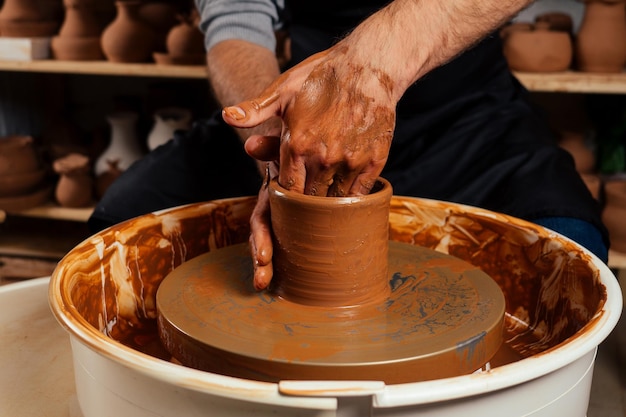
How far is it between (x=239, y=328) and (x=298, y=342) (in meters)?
0.08

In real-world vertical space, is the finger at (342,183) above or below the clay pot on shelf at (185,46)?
above

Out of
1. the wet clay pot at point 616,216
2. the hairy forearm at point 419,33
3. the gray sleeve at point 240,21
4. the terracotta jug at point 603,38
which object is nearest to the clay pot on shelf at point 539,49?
the terracotta jug at point 603,38

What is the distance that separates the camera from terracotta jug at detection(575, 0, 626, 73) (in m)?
2.12

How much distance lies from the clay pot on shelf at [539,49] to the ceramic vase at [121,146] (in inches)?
55.7

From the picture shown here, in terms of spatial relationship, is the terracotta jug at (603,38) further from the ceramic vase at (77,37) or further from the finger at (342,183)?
the ceramic vase at (77,37)

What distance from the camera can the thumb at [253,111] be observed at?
0.82m

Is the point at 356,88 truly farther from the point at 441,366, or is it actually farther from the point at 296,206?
the point at 441,366

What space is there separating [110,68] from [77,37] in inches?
7.8

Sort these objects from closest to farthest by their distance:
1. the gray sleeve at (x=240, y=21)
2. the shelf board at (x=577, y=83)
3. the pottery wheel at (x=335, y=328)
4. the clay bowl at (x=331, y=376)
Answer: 1. the clay bowl at (x=331, y=376)
2. the pottery wheel at (x=335, y=328)
3. the gray sleeve at (x=240, y=21)
4. the shelf board at (x=577, y=83)

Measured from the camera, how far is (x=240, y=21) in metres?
1.52

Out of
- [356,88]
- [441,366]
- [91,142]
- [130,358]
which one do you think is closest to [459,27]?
[356,88]

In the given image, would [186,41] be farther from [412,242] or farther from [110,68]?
[412,242]

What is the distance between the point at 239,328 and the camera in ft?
2.55

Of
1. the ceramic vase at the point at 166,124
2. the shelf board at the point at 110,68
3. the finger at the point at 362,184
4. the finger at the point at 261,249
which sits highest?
the finger at the point at 362,184
